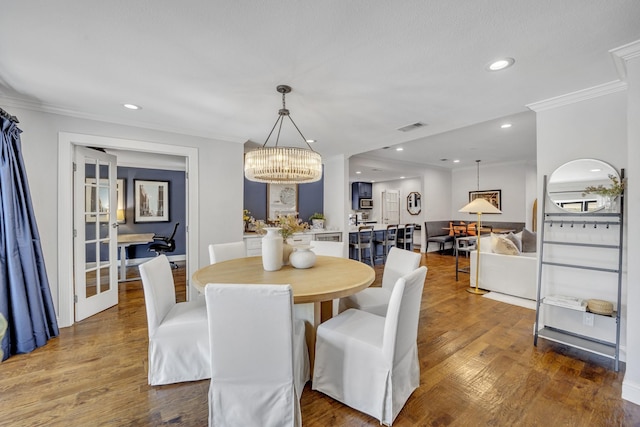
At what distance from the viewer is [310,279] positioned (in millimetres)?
2070

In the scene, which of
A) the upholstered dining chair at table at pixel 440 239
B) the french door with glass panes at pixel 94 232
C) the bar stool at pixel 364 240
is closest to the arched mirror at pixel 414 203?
the upholstered dining chair at table at pixel 440 239

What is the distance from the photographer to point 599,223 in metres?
2.44

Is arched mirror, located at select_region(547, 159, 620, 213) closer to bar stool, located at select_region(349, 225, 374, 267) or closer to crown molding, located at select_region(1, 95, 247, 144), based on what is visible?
bar stool, located at select_region(349, 225, 374, 267)

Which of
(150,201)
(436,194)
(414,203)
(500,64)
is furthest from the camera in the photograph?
(414,203)

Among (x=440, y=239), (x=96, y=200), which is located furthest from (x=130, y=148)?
(x=440, y=239)

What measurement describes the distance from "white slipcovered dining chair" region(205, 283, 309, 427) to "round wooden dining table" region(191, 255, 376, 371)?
0.25m

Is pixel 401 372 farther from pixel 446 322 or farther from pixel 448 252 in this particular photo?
pixel 448 252

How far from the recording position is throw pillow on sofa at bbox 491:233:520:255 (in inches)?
166

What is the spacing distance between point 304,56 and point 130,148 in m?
2.57

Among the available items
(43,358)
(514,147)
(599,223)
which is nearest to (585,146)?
(599,223)

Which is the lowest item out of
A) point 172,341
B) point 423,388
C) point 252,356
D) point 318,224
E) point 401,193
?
point 423,388

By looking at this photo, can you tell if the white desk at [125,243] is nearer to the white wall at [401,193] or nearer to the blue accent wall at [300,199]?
the blue accent wall at [300,199]

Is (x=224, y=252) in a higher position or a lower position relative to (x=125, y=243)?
higher

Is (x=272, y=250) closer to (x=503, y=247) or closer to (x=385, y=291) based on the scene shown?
(x=385, y=291)
